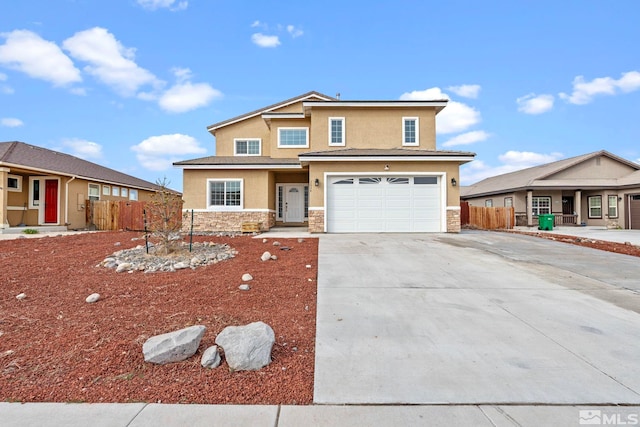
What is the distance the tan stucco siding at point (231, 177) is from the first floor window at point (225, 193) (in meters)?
0.25

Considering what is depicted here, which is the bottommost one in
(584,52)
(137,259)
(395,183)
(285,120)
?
(137,259)

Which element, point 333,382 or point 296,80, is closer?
point 333,382

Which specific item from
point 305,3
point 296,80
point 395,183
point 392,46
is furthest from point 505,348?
point 296,80

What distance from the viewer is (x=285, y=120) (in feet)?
55.7

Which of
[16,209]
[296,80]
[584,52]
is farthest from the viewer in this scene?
[296,80]

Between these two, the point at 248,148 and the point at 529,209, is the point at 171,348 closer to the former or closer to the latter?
the point at 248,148

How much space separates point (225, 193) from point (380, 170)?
758 cm

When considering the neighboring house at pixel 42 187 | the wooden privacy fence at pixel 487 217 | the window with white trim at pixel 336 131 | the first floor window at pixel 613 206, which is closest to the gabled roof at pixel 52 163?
the neighboring house at pixel 42 187

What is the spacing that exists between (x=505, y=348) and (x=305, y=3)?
13107 mm

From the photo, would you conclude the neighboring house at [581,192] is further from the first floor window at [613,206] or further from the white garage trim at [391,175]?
the white garage trim at [391,175]

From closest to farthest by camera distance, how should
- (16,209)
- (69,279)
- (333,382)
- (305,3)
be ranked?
(333,382)
(69,279)
(305,3)
(16,209)

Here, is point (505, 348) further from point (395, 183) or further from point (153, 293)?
point (395, 183)

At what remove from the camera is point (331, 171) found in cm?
1322

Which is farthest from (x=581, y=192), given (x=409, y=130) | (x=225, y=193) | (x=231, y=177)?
(x=225, y=193)
